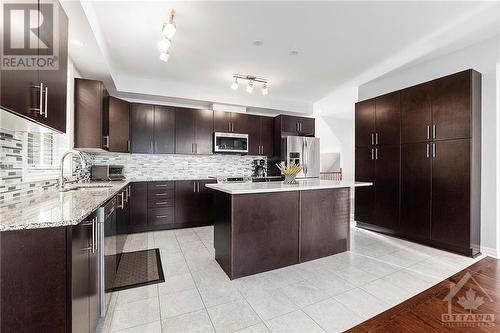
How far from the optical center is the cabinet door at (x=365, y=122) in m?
3.97

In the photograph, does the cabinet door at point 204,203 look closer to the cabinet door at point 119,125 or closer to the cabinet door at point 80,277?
the cabinet door at point 119,125

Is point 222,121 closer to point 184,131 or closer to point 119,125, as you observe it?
point 184,131

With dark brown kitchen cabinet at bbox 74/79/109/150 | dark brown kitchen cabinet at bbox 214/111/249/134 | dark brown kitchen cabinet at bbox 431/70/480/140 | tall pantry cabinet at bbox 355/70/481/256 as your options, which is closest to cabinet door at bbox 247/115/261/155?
dark brown kitchen cabinet at bbox 214/111/249/134

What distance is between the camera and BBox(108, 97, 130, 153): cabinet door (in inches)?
146

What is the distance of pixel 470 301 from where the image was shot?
1.96 meters

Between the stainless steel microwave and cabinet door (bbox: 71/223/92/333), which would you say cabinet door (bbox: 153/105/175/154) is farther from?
cabinet door (bbox: 71/223/92/333)

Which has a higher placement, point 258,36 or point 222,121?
point 258,36

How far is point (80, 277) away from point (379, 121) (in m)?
4.27

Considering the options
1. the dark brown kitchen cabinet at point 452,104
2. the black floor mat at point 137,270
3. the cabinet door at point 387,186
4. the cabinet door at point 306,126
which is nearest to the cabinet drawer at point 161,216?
the black floor mat at point 137,270

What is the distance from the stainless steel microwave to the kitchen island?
2.02 metres

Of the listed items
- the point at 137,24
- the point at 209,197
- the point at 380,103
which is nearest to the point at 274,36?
the point at 137,24

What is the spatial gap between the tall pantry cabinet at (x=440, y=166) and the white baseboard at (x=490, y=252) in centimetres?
11

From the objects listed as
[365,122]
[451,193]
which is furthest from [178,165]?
[451,193]

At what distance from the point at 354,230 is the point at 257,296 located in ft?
8.93
